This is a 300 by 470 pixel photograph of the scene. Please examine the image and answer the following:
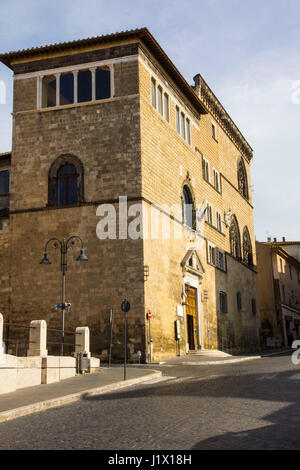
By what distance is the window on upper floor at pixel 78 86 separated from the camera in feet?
88.0

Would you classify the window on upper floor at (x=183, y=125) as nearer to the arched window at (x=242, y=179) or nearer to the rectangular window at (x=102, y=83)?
the rectangular window at (x=102, y=83)

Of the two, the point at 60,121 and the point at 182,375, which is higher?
the point at 60,121

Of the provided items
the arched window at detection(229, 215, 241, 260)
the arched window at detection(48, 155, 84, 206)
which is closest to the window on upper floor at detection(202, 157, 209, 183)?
the arched window at detection(229, 215, 241, 260)

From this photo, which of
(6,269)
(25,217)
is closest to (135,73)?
(25,217)

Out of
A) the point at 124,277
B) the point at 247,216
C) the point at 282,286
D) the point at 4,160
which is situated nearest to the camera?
the point at 124,277

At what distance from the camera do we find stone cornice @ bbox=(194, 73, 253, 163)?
36.1 meters

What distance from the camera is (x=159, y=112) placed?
2855cm

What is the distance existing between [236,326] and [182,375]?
20391 mm

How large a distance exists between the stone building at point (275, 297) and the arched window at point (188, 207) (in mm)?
17087

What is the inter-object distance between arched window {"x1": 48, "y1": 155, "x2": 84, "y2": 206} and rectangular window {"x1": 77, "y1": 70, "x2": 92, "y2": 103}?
2843mm

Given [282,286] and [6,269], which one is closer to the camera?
[6,269]

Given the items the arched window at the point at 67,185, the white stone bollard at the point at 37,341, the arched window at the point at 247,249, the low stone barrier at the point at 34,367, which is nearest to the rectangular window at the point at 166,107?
the arched window at the point at 67,185

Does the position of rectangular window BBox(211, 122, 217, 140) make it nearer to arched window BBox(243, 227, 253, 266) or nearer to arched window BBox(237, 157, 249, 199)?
arched window BBox(237, 157, 249, 199)
